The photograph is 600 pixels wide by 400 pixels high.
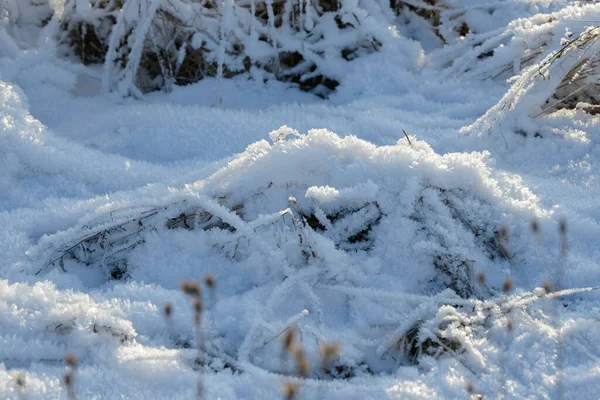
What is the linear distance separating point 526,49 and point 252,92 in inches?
46.8

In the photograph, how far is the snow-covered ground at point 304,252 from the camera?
48.4 inches

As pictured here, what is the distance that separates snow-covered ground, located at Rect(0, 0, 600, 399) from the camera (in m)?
1.23

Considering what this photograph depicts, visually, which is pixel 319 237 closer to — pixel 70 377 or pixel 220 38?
pixel 70 377

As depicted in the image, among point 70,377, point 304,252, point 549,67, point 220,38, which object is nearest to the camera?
point 70,377

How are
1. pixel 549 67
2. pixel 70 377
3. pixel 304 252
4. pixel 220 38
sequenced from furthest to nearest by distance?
pixel 220 38, pixel 549 67, pixel 304 252, pixel 70 377

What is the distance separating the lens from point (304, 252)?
1527 millimetres

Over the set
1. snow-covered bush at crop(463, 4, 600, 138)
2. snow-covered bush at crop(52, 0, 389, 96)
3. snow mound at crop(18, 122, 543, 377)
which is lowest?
snow-covered bush at crop(52, 0, 389, 96)

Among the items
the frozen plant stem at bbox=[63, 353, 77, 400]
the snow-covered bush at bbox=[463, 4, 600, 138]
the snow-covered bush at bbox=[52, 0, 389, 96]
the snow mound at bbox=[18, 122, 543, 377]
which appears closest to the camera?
the frozen plant stem at bbox=[63, 353, 77, 400]

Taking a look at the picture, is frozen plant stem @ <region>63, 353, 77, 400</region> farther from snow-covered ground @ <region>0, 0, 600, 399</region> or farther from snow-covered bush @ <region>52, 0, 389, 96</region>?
snow-covered bush @ <region>52, 0, 389, 96</region>

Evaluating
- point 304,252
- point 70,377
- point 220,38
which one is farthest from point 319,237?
point 220,38

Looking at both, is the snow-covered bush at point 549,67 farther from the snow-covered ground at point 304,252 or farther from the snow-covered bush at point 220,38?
the snow-covered bush at point 220,38

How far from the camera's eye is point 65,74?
2.87 meters

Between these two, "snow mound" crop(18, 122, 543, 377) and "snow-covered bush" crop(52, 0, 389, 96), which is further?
"snow-covered bush" crop(52, 0, 389, 96)

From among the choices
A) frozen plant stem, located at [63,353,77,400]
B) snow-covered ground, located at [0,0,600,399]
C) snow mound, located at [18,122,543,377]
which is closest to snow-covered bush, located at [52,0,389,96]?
snow-covered ground, located at [0,0,600,399]
